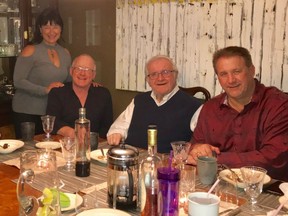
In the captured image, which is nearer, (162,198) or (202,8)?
(162,198)

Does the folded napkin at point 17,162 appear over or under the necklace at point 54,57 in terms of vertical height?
under

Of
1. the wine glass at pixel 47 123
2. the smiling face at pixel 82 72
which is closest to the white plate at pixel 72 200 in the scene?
the wine glass at pixel 47 123


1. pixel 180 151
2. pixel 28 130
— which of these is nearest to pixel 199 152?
pixel 180 151

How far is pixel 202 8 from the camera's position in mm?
3023

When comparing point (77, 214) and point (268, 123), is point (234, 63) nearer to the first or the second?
point (268, 123)

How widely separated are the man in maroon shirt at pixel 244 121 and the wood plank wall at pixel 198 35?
0.58 meters

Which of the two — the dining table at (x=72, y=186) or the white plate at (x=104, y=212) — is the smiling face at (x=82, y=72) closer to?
the dining table at (x=72, y=186)

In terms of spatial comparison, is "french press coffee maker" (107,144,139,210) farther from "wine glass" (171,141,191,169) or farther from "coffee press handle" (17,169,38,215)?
"wine glass" (171,141,191,169)

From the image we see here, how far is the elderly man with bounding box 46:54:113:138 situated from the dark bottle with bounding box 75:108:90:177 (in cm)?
95

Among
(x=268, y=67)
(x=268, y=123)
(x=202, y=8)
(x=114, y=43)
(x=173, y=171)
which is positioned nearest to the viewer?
(x=173, y=171)

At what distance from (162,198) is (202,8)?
2.13 meters

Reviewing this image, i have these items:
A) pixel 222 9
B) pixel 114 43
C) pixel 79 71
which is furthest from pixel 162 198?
pixel 114 43

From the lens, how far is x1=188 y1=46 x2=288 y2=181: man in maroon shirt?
201 cm

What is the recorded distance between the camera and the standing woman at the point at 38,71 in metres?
3.36
